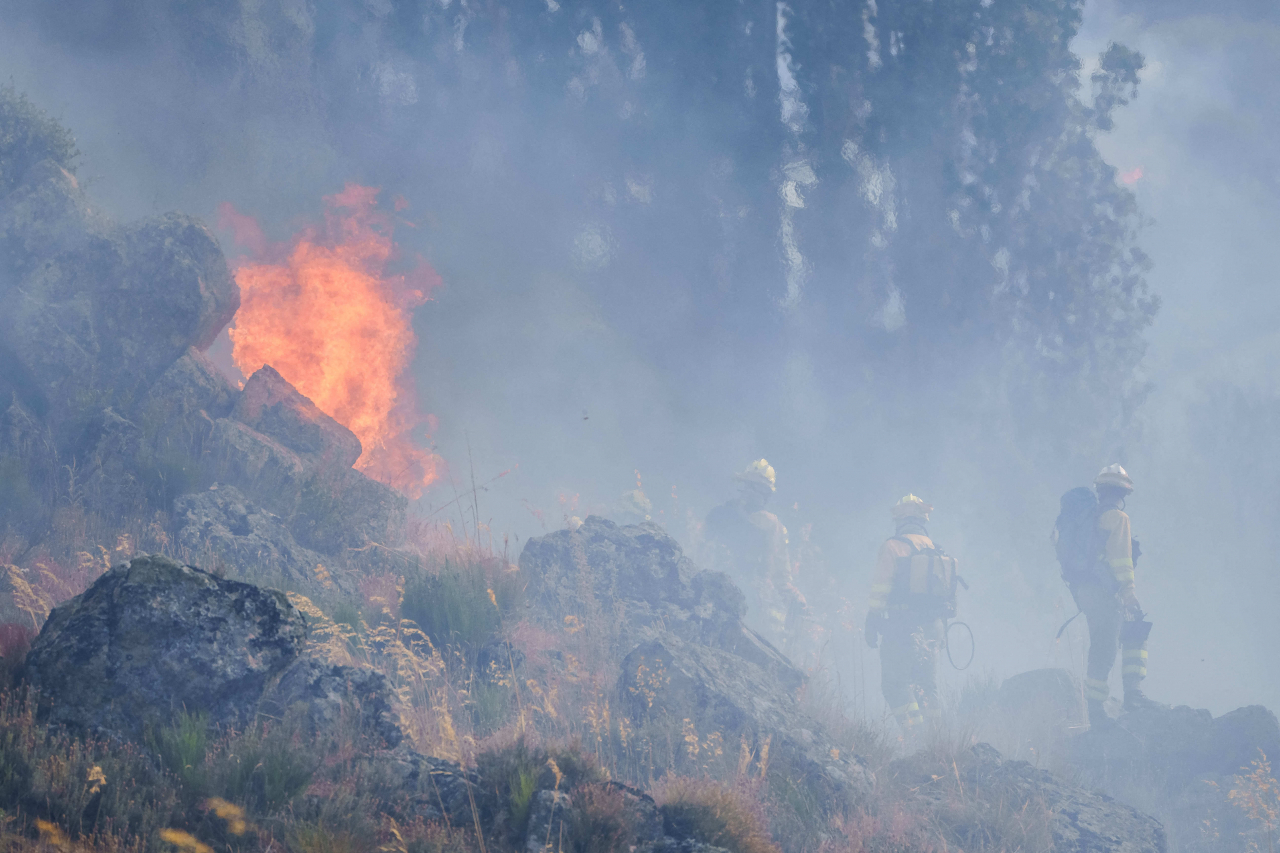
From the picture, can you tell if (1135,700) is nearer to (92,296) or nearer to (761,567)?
(761,567)

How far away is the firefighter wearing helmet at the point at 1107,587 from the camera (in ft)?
33.4

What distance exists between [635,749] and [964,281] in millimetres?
19407

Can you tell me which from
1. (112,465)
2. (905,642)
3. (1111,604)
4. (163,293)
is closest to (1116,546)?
(1111,604)

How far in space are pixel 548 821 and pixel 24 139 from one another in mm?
11297

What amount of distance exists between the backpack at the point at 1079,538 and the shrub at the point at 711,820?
9270 mm

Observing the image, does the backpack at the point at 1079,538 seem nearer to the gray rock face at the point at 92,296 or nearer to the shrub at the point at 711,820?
the shrub at the point at 711,820

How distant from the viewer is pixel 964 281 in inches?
810

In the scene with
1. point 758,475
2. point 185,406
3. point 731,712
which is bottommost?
point 731,712

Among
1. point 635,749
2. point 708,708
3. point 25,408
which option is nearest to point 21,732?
point 635,749

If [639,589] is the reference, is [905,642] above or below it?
above

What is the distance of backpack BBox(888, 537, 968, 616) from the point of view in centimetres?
1106

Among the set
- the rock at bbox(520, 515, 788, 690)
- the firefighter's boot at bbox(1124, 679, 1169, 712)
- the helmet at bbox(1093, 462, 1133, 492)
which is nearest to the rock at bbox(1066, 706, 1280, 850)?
the firefighter's boot at bbox(1124, 679, 1169, 712)

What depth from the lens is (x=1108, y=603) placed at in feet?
34.6

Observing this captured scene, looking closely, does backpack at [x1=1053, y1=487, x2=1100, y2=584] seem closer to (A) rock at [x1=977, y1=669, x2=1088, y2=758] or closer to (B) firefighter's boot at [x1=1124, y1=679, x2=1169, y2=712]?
(B) firefighter's boot at [x1=1124, y1=679, x2=1169, y2=712]
